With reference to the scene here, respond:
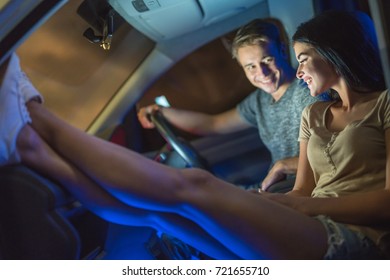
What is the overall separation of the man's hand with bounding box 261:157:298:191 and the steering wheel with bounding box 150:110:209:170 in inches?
5.4

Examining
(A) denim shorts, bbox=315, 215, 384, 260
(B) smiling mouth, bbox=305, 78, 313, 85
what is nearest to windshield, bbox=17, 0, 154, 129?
(B) smiling mouth, bbox=305, 78, 313, 85

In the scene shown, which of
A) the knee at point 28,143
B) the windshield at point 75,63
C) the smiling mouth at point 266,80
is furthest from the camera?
the smiling mouth at point 266,80

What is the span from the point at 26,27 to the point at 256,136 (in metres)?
0.52

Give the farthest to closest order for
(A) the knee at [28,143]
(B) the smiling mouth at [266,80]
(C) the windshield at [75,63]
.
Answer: (B) the smiling mouth at [266,80], (C) the windshield at [75,63], (A) the knee at [28,143]

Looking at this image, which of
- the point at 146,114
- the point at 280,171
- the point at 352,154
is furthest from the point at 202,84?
the point at 352,154

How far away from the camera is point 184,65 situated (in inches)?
42.5

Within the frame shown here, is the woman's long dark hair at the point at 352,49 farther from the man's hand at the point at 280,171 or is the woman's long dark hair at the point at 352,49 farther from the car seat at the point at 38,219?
the car seat at the point at 38,219

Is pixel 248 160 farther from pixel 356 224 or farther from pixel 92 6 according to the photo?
pixel 92 6

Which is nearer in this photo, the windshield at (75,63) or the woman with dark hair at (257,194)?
the woman with dark hair at (257,194)

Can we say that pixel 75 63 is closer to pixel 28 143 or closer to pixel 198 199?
pixel 28 143

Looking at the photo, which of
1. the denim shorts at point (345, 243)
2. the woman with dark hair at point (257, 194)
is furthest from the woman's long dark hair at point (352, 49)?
the denim shorts at point (345, 243)

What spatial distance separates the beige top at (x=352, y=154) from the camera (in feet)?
2.89

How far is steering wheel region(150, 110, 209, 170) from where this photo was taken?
3.44 ft

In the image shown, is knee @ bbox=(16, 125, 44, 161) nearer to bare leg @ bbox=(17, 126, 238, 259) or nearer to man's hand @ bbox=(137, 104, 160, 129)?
bare leg @ bbox=(17, 126, 238, 259)
